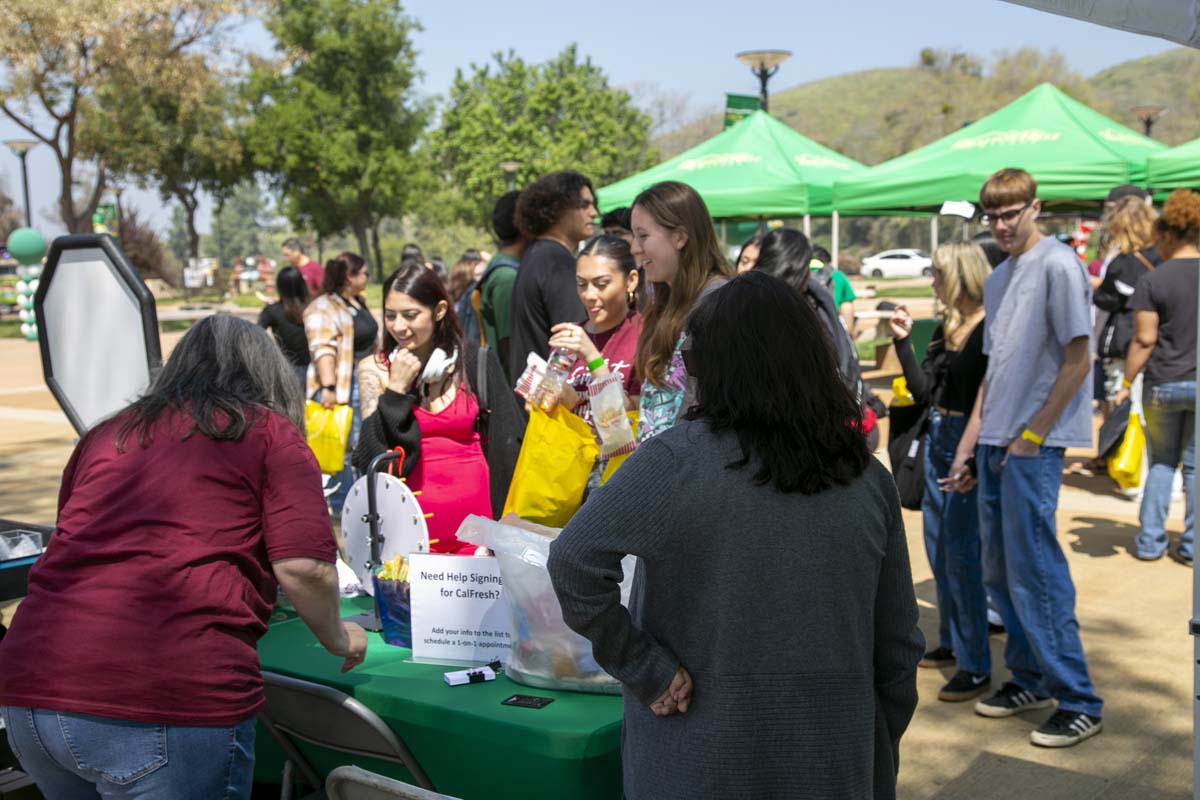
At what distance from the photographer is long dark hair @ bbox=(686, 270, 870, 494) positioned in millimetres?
1780

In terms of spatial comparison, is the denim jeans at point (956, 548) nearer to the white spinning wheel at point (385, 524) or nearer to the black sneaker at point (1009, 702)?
the black sneaker at point (1009, 702)

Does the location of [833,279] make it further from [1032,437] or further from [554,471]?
[554,471]

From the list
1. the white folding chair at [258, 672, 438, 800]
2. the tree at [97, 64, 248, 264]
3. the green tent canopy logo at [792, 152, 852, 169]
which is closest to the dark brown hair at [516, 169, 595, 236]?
the white folding chair at [258, 672, 438, 800]

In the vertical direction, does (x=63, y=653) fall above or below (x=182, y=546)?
below

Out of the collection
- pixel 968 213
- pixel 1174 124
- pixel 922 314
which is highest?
pixel 1174 124

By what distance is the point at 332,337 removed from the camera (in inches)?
264

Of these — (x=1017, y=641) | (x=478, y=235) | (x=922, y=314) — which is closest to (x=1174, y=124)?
(x=478, y=235)

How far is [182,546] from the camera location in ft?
7.12

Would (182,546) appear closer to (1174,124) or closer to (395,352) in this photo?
(395,352)

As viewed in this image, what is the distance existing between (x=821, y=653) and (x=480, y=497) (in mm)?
2003

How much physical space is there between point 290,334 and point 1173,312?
5.26 m

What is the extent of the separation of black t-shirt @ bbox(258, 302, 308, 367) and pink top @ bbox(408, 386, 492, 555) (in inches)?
159

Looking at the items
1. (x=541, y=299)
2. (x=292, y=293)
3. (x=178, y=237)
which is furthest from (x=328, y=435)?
(x=178, y=237)

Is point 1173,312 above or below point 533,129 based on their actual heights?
below
